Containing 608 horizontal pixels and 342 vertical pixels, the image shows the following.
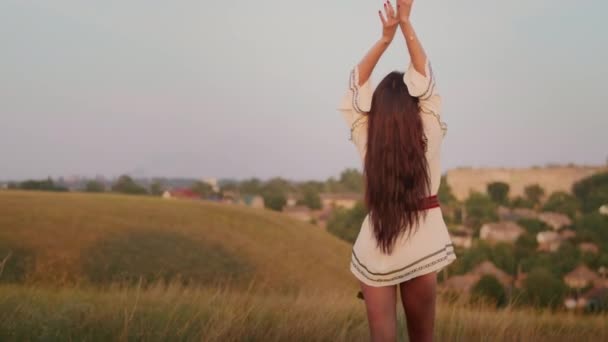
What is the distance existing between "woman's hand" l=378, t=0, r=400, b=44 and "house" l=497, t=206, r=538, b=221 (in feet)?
162

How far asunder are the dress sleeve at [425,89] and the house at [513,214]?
49283 mm

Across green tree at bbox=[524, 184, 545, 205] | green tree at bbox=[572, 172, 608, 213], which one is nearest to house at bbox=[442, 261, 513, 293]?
green tree at bbox=[572, 172, 608, 213]

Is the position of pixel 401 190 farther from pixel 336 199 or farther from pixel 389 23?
pixel 336 199

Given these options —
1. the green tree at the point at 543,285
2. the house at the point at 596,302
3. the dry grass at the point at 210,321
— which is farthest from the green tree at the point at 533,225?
the dry grass at the point at 210,321

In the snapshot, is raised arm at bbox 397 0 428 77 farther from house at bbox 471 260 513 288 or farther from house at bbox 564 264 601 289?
house at bbox 564 264 601 289

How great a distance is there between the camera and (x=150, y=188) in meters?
28.5

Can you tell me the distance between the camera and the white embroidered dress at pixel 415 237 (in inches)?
122

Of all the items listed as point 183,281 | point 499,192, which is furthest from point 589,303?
point 499,192

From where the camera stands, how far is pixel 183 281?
1170 centimetres

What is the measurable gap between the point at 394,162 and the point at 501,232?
137 feet

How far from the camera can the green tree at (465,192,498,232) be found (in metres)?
48.5

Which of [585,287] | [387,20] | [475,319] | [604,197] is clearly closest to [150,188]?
[585,287]

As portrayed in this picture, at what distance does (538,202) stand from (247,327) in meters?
63.7

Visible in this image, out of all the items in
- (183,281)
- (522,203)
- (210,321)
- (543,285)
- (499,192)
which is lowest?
(543,285)
